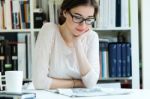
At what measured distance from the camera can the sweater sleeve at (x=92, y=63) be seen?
6.64ft

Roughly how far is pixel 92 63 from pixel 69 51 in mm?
192

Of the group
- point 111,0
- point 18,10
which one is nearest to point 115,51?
point 111,0

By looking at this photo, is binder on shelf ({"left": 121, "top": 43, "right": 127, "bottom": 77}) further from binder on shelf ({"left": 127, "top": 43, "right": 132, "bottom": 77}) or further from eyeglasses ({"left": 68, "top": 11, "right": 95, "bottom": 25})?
eyeglasses ({"left": 68, "top": 11, "right": 95, "bottom": 25})

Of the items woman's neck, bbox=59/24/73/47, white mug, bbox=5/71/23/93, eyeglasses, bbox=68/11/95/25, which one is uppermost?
eyeglasses, bbox=68/11/95/25

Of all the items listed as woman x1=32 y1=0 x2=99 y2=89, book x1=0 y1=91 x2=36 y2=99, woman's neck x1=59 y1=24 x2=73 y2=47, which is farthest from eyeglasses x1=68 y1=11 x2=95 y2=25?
book x1=0 y1=91 x2=36 y2=99

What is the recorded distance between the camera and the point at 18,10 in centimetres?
276

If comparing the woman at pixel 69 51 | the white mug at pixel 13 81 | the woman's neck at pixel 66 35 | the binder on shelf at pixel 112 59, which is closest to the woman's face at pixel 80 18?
the woman at pixel 69 51

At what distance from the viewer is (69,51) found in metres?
2.22

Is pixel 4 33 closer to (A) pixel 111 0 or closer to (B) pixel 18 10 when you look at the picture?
(B) pixel 18 10
